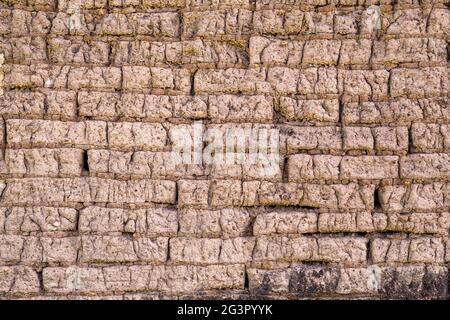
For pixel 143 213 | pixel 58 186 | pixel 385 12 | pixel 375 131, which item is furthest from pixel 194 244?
pixel 385 12

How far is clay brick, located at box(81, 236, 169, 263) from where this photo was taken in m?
2.88

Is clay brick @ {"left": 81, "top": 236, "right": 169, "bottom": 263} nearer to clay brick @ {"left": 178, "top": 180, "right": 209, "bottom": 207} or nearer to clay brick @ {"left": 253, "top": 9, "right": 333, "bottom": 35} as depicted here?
clay brick @ {"left": 178, "top": 180, "right": 209, "bottom": 207}

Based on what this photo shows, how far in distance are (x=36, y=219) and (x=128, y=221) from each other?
432 millimetres

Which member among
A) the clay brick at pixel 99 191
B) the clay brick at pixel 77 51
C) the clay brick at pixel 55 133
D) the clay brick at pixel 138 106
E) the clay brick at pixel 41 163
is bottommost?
the clay brick at pixel 99 191

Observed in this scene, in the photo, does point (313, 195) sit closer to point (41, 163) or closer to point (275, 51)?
point (275, 51)

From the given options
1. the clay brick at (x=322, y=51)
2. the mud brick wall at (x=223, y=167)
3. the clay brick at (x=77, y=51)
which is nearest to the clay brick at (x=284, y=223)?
the mud brick wall at (x=223, y=167)

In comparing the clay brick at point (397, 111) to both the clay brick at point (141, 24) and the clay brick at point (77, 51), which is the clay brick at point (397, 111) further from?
the clay brick at point (77, 51)

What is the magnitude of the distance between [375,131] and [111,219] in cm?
132

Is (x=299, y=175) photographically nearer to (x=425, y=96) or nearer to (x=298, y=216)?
(x=298, y=216)

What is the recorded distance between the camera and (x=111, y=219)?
9.47 ft

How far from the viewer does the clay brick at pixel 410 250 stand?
288 cm

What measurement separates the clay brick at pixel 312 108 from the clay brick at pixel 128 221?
75cm

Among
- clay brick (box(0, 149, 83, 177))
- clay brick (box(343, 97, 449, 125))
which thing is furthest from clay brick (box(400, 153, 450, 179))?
clay brick (box(0, 149, 83, 177))

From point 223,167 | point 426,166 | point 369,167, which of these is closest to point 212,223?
point 223,167
